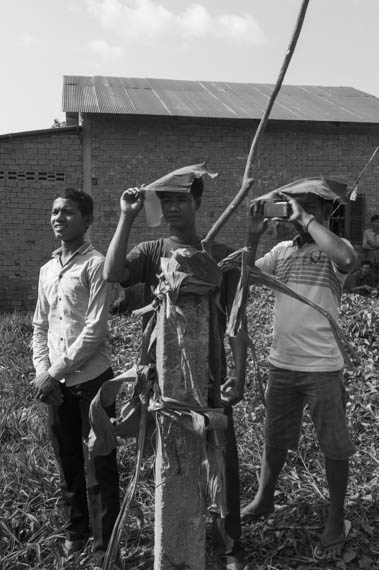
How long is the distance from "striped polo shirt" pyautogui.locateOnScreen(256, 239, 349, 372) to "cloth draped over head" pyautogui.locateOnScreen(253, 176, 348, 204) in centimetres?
28

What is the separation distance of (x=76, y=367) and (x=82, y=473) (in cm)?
55

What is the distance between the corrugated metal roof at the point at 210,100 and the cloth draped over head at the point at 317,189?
24.2ft

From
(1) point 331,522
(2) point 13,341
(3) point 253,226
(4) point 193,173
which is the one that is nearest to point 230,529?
(1) point 331,522

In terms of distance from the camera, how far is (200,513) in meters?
1.50

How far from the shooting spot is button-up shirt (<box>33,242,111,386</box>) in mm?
2410

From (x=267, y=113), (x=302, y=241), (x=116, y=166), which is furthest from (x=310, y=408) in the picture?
(x=116, y=166)

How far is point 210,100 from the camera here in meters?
10.6

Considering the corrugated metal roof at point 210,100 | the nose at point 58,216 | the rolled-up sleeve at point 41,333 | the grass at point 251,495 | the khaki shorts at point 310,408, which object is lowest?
the grass at point 251,495

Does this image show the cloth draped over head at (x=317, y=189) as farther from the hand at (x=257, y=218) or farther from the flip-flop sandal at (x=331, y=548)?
the flip-flop sandal at (x=331, y=548)

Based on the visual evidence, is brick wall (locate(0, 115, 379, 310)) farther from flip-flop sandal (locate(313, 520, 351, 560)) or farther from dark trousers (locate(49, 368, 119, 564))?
flip-flop sandal (locate(313, 520, 351, 560))

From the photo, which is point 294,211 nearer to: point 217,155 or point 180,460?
point 180,460

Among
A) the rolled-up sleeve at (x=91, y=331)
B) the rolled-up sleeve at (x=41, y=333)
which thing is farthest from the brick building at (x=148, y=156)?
the rolled-up sleeve at (x=91, y=331)

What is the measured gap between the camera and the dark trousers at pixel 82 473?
7.91 feet

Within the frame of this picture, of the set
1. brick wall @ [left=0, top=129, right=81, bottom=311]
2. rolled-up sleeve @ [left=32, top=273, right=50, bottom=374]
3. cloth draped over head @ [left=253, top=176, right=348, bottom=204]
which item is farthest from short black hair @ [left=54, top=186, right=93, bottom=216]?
brick wall @ [left=0, top=129, right=81, bottom=311]
